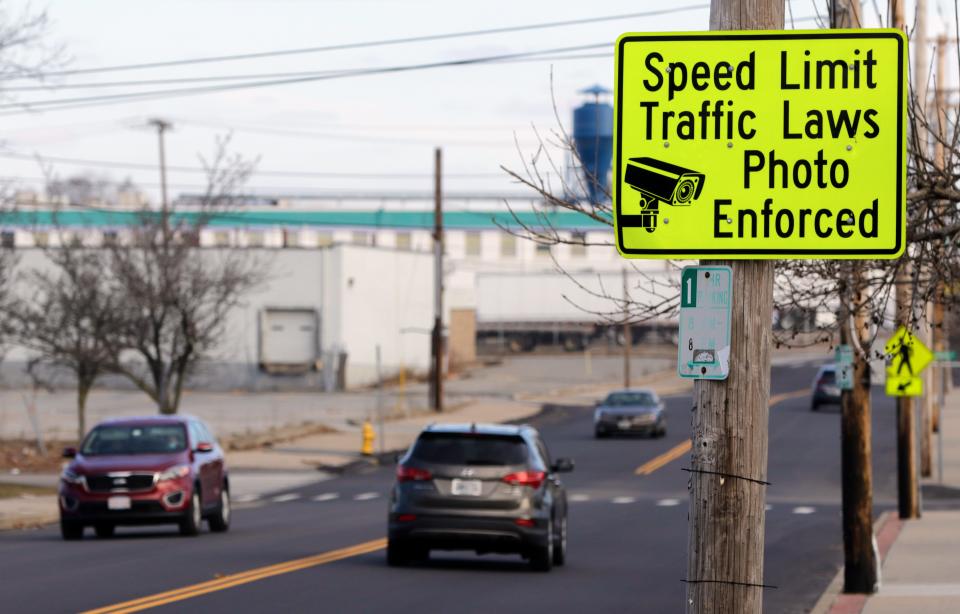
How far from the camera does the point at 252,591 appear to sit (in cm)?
1603

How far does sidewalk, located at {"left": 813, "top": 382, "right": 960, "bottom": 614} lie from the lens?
15.9 meters

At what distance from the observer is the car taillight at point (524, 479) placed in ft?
61.3

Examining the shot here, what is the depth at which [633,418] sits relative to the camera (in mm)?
50375

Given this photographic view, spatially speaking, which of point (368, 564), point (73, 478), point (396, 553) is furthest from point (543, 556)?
point (73, 478)

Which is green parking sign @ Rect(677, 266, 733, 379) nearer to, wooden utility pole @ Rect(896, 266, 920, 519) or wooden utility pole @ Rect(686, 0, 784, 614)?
wooden utility pole @ Rect(686, 0, 784, 614)

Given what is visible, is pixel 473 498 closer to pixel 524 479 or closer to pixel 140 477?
pixel 524 479

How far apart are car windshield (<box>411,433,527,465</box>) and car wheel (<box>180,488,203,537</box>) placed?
4961 millimetres

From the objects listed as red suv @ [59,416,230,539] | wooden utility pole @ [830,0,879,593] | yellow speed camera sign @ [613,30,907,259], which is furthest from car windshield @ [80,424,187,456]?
yellow speed camera sign @ [613,30,907,259]

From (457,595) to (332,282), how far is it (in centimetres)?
5597

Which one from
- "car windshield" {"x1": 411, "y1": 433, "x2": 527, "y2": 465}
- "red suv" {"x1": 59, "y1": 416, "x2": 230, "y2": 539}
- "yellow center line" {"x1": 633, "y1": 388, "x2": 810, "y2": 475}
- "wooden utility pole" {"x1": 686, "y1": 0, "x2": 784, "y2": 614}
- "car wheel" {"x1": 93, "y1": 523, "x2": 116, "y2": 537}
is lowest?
Result: "yellow center line" {"x1": 633, "y1": 388, "x2": 810, "y2": 475}

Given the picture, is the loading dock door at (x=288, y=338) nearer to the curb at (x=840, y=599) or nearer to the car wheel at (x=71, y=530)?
the car wheel at (x=71, y=530)

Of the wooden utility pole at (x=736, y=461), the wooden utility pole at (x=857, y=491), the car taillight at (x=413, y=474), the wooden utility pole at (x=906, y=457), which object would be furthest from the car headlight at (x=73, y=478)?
the wooden utility pole at (x=736, y=461)

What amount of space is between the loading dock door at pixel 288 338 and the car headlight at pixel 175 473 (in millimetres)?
49208

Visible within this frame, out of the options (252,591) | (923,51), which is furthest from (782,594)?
(923,51)
